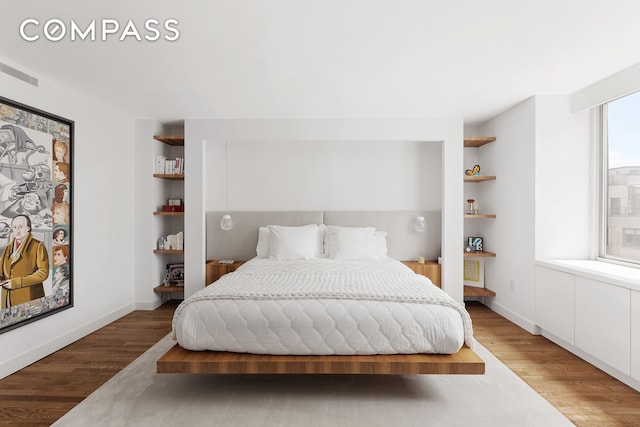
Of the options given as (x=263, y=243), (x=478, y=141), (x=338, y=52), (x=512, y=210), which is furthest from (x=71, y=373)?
(x=478, y=141)

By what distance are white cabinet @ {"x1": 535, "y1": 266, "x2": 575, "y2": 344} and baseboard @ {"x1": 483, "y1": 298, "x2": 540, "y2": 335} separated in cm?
10

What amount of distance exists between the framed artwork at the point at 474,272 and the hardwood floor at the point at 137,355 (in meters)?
0.87

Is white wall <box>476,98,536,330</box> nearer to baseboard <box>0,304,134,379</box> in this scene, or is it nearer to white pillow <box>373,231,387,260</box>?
white pillow <box>373,231,387,260</box>

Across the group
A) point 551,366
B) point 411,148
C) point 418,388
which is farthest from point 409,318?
point 411,148

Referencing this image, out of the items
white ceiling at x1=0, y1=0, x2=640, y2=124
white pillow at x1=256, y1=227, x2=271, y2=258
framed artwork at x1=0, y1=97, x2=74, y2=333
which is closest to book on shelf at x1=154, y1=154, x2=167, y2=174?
white ceiling at x1=0, y1=0, x2=640, y2=124

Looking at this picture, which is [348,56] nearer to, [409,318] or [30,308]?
[409,318]

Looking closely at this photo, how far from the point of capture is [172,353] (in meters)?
2.32

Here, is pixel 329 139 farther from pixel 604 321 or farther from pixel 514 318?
pixel 604 321

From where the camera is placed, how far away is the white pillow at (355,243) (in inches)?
163

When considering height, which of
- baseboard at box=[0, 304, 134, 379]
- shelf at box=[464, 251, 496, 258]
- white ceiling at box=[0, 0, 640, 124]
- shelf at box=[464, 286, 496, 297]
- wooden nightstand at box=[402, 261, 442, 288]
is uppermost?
white ceiling at box=[0, 0, 640, 124]

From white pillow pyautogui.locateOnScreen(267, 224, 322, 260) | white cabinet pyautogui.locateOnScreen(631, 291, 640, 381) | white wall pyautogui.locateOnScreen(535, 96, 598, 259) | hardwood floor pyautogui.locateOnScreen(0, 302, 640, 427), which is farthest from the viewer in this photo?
white pillow pyautogui.locateOnScreen(267, 224, 322, 260)

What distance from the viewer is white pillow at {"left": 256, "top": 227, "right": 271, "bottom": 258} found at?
14.3 feet

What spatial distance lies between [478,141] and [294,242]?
252cm

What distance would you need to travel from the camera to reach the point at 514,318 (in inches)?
154
